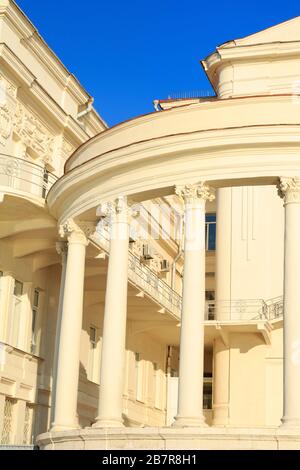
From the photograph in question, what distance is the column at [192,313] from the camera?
54.7ft

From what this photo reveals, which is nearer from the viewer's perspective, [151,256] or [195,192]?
[195,192]

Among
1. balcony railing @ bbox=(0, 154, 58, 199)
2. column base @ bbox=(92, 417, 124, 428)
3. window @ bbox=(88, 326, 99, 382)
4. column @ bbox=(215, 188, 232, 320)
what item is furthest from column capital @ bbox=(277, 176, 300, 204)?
window @ bbox=(88, 326, 99, 382)

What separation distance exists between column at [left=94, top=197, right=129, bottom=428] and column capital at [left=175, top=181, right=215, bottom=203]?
165 cm

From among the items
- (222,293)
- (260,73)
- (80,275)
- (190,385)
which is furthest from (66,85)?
(190,385)

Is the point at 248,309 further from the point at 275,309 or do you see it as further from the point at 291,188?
the point at 291,188

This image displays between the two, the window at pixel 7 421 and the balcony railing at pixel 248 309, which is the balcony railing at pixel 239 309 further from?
the window at pixel 7 421

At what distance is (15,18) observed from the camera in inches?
1032

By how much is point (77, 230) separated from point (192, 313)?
4.59 m

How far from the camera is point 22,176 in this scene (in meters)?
24.3

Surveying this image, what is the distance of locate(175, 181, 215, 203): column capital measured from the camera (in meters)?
17.8

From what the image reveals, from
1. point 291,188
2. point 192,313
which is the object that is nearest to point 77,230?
point 192,313

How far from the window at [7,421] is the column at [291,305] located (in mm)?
10829

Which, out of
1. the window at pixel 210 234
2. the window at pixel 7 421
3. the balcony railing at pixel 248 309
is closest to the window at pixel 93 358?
the balcony railing at pixel 248 309

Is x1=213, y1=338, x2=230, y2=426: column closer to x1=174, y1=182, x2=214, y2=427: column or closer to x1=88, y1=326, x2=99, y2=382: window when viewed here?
x1=88, y1=326, x2=99, y2=382: window
